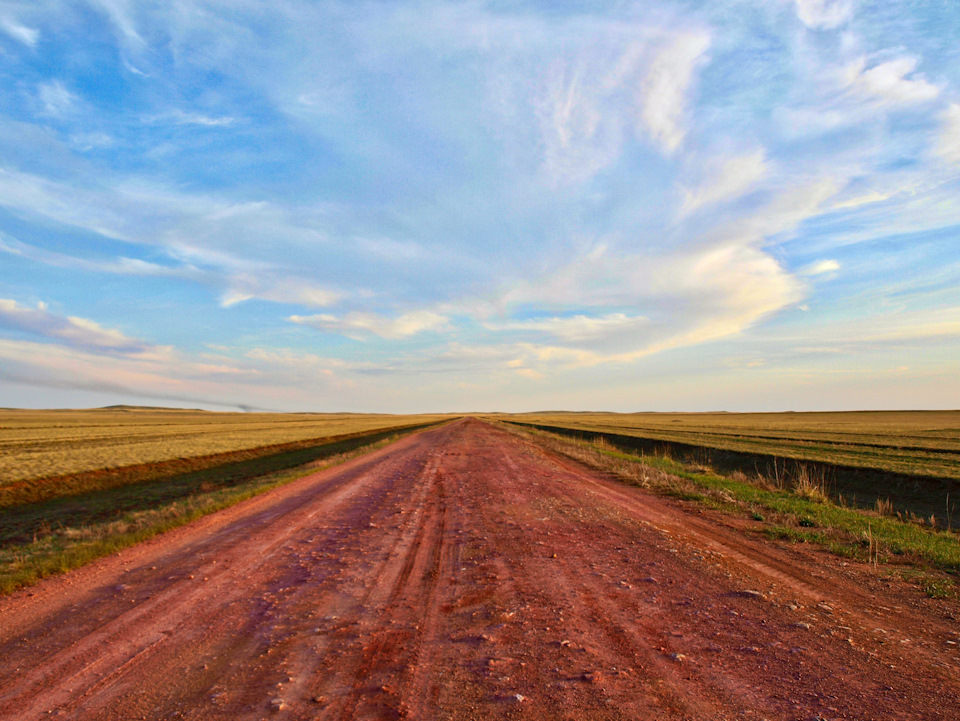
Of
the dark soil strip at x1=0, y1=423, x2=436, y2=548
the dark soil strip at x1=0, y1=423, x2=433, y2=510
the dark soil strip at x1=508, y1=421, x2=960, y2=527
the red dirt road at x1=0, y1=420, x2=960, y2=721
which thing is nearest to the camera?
the red dirt road at x1=0, y1=420, x2=960, y2=721

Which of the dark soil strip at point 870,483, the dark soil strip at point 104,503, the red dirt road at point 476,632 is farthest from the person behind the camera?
the dark soil strip at point 870,483

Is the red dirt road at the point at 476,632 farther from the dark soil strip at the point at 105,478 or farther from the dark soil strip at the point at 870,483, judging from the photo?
the dark soil strip at the point at 105,478

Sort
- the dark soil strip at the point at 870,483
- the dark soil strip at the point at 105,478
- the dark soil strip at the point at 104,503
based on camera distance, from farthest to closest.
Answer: the dark soil strip at the point at 105,478, the dark soil strip at the point at 870,483, the dark soil strip at the point at 104,503

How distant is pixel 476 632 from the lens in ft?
16.2

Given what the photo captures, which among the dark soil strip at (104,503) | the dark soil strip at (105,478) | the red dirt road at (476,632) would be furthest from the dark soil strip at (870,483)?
the dark soil strip at (105,478)

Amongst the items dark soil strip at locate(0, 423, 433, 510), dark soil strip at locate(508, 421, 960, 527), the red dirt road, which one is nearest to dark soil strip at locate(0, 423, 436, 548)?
dark soil strip at locate(0, 423, 433, 510)

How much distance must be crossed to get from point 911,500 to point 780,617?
57.6 feet

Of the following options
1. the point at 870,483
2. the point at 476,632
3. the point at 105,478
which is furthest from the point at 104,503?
the point at 870,483

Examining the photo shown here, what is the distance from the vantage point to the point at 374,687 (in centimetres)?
391

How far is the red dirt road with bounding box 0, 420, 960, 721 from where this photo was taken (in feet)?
12.3

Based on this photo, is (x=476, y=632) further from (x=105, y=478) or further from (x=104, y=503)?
(x=105, y=478)

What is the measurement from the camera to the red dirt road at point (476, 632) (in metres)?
3.75

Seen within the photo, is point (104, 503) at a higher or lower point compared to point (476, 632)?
lower

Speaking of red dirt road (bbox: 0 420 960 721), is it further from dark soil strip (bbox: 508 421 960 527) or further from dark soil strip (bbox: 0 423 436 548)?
dark soil strip (bbox: 508 421 960 527)
